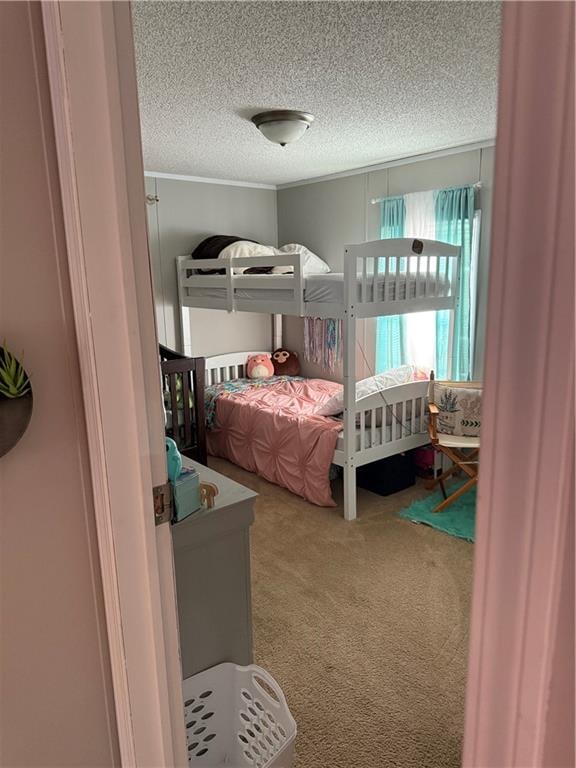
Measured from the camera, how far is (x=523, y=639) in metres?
0.48

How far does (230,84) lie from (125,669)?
2291 mm

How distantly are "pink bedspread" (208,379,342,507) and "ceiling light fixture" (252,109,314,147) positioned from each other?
1757 mm

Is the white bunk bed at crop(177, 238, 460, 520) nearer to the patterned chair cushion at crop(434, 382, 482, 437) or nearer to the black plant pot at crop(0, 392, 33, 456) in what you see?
the patterned chair cushion at crop(434, 382, 482, 437)

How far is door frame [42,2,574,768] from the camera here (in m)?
0.41

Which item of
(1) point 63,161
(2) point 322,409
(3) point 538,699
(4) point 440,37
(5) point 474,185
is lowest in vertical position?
(2) point 322,409

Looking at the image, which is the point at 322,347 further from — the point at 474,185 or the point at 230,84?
the point at 230,84

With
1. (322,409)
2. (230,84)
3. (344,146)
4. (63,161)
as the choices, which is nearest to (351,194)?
(344,146)

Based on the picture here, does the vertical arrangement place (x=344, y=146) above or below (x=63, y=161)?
above

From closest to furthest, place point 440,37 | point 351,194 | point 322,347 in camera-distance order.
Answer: point 440,37 < point 351,194 < point 322,347

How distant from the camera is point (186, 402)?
373 centimetres

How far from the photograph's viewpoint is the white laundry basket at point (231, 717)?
163 centimetres

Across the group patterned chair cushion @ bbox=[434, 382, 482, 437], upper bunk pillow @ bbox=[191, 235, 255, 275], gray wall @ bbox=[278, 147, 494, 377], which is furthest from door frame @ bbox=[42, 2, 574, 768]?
upper bunk pillow @ bbox=[191, 235, 255, 275]

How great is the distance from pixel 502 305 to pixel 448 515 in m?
3.24

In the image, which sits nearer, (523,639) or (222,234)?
(523,639)
